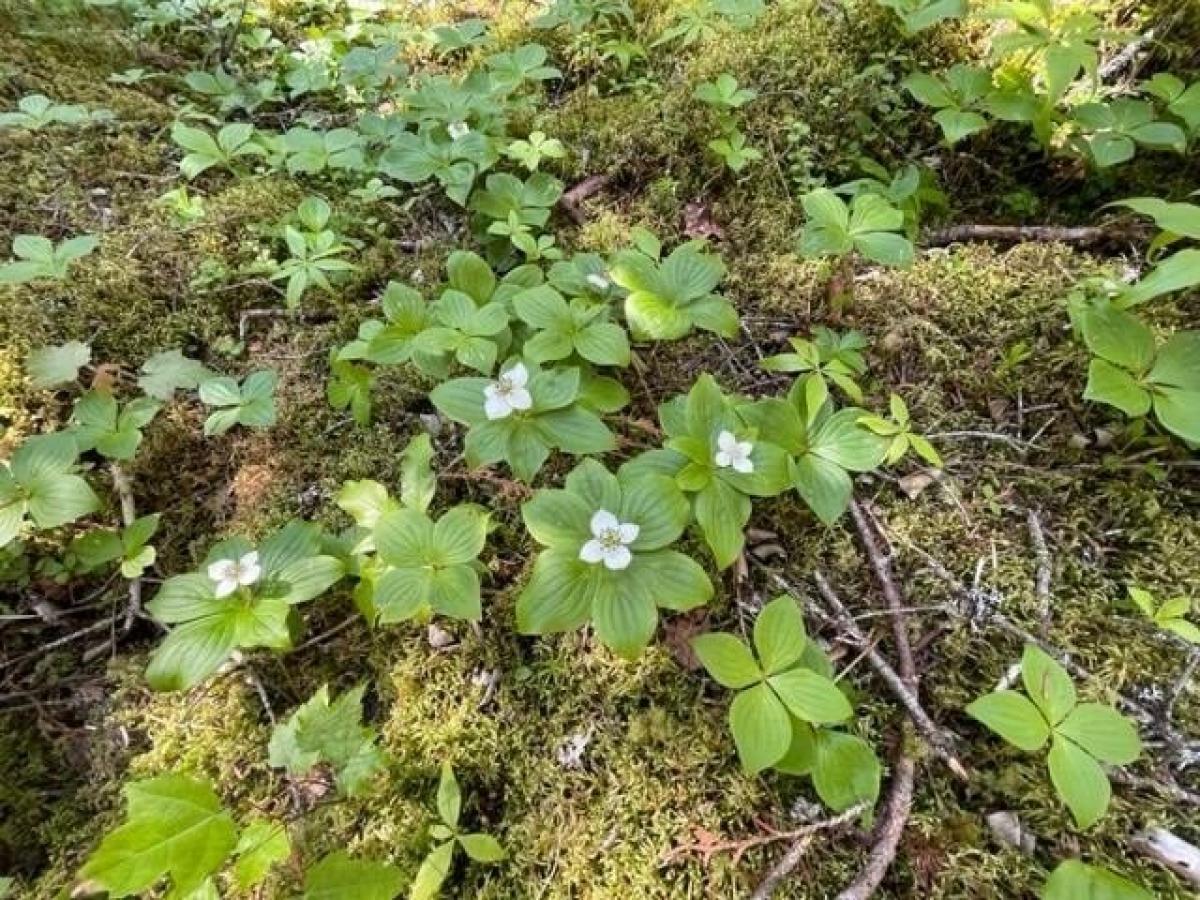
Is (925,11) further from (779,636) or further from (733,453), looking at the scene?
(779,636)

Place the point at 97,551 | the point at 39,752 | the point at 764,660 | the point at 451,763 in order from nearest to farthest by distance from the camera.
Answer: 1. the point at 764,660
2. the point at 451,763
3. the point at 39,752
4. the point at 97,551

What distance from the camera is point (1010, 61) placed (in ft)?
8.61

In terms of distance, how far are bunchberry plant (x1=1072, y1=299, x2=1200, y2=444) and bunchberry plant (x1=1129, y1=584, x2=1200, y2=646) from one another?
0.39 metres

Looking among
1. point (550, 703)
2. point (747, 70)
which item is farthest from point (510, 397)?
point (747, 70)

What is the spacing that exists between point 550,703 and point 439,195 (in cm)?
211

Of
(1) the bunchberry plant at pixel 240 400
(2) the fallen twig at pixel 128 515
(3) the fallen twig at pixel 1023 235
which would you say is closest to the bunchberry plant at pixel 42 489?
(2) the fallen twig at pixel 128 515

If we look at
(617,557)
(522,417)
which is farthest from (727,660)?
(522,417)

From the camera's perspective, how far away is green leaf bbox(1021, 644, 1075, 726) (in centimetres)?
Result: 143

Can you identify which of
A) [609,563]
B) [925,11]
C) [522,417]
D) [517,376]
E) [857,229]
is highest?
[925,11]

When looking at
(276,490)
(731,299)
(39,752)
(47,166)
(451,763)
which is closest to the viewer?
(451,763)

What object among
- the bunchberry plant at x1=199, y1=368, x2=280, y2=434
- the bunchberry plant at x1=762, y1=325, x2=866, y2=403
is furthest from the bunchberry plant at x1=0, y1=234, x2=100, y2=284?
the bunchberry plant at x1=762, y1=325, x2=866, y2=403

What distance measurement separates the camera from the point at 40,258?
7.34ft

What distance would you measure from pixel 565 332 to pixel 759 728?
119cm

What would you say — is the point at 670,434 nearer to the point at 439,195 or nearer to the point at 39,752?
the point at 439,195
